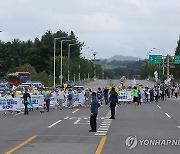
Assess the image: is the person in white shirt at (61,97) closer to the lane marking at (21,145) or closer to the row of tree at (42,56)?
the lane marking at (21,145)

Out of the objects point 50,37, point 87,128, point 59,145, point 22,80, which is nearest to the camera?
point 59,145

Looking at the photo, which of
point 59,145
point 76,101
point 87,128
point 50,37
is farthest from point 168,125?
point 50,37

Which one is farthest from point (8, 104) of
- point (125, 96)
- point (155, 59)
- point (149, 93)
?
point (155, 59)

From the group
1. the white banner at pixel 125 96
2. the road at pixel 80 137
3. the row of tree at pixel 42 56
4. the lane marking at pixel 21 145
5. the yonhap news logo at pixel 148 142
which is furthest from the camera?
the row of tree at pixel 42 56

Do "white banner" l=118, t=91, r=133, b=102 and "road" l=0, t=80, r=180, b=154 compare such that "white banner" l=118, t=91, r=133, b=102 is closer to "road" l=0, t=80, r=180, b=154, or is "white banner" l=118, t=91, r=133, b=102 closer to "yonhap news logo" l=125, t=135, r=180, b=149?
"road" l=0, t=80, r=180, b=154

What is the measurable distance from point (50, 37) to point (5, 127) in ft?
302

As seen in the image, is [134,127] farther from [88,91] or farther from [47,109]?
[88,91]

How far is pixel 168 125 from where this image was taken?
79.4ft

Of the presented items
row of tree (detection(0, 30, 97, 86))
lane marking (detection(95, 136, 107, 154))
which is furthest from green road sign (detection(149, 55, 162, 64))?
lane marking (detection(95, 136, 107, 154))

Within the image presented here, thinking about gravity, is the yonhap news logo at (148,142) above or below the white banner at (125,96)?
below

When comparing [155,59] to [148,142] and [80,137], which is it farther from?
[148,142]

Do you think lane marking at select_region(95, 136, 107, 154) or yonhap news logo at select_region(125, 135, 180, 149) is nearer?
lane marking at select_region(95, 136, 107, 154)

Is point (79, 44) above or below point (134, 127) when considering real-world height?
above

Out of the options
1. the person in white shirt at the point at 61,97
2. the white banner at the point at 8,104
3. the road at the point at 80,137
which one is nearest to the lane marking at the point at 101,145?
the road at the point at 80,137
